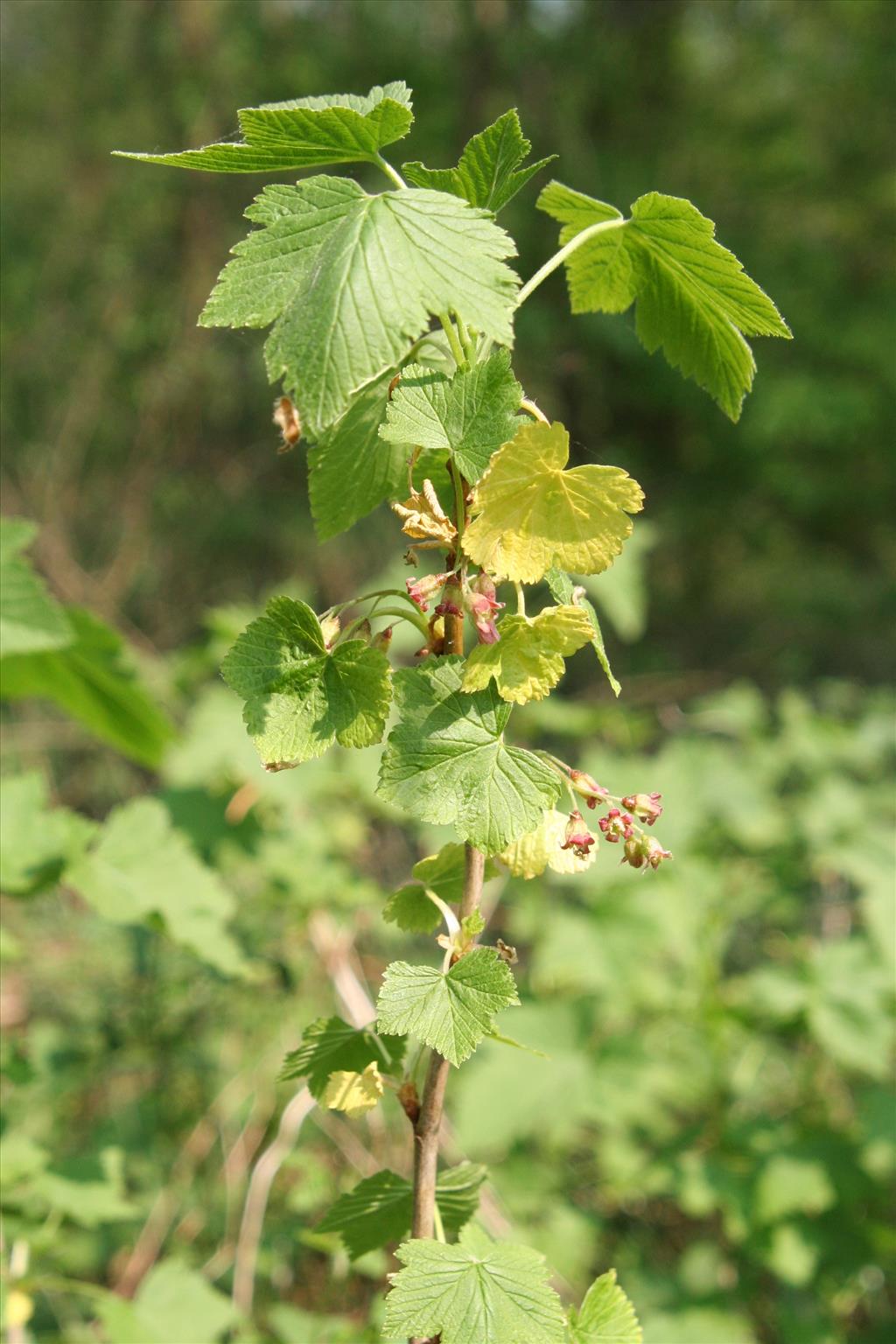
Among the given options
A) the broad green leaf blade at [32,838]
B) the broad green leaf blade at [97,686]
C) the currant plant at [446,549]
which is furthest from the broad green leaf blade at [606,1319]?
the broad green leaf blade at [97,686]

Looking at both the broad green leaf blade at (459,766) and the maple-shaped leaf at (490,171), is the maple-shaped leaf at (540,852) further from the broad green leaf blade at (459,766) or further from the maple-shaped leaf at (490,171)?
the maple-shaped leaf at (490,171)

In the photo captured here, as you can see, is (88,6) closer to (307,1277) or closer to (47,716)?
(47,716)

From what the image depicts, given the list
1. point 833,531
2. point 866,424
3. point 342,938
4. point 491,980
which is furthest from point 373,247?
point 833,531

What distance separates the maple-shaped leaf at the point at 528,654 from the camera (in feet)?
1.49

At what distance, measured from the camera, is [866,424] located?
18.4 feet

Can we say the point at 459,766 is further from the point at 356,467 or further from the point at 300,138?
the point at 300,138

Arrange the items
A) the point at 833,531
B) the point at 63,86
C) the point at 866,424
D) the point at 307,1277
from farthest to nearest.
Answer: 1. the point at 833,531
2. the point at 866,424
3. the point at 63,86
4. the point at 307,1277

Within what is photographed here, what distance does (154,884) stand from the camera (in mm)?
860

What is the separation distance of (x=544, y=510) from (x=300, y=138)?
0.63 feet

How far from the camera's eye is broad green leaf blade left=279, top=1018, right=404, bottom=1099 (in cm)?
52

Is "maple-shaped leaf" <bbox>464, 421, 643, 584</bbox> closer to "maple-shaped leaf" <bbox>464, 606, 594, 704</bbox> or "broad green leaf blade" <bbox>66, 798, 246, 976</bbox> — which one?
"maple-shaped leaf" <bbox>464, 606, 594, 704</bbox>

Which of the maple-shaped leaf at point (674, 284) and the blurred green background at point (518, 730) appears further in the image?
the blurred green background at point (518, 730)

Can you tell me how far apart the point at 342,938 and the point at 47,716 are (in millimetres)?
2548

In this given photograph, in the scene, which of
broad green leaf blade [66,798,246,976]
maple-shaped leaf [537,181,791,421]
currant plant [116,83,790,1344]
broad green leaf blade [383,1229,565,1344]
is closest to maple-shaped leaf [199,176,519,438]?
currant plant [116,83,790,1344]
